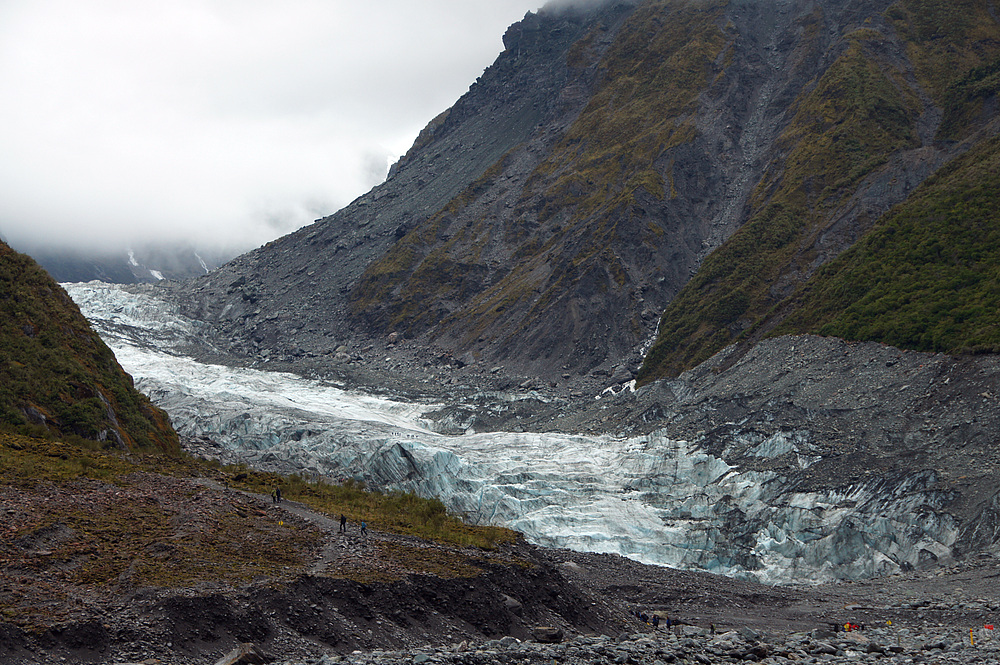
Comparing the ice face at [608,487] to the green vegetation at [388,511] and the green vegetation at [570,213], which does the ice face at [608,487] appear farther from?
the green vegetation at [570,213]

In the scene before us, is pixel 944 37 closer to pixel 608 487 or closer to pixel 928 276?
pixel 928 276

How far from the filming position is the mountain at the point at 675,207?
67.7 meters

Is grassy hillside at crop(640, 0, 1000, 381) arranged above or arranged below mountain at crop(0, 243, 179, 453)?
above

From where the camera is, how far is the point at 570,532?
148 feet

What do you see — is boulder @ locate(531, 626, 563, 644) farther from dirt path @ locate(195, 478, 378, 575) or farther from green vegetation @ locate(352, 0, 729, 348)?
green vegetation @ locate(352, 0, 729, 348)

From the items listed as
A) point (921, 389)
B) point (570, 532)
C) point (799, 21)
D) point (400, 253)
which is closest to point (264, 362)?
point (400, 253)

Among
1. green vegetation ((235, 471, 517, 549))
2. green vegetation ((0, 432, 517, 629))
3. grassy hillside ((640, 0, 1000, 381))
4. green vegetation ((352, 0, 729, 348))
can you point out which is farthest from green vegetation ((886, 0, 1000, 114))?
green vegetation ((0, 432, 517, 629))

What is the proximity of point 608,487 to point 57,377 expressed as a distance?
31434mm

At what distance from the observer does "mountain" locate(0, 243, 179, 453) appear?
3025cm

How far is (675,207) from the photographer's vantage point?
104 m

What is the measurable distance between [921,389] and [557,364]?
44.1 meters

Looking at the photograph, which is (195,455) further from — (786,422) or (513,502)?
(786,422)

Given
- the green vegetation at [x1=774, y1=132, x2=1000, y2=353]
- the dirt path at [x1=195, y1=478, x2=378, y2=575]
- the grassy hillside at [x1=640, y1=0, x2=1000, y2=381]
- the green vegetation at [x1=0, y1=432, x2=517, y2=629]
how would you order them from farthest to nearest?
the grassy hillside at [x1=640, y1=0, x2=1000, y2=381] → the green vegetation at [x1=774, y1=132, x2=1000, y2=353] → the dirt path at [x1=195, y1=478, x2=378, y2=575] → the green vegetation at [x1=0, y1=432, x2=517, y2=629]

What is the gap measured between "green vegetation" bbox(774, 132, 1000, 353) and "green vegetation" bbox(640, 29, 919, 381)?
30.6ft
